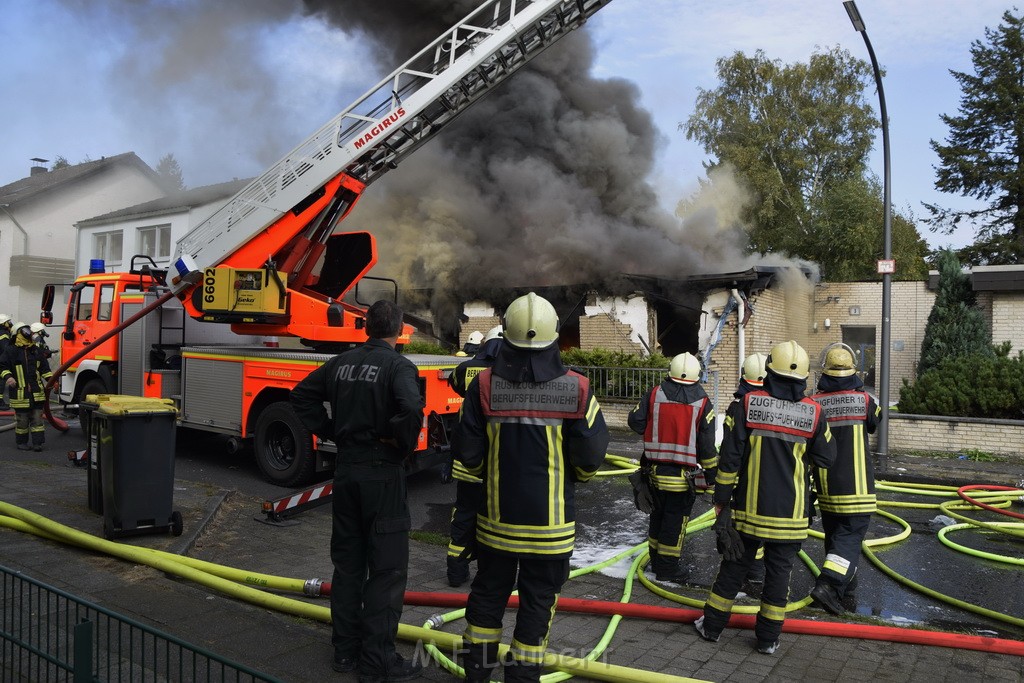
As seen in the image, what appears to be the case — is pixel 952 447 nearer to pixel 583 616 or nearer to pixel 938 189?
pixel 583 616

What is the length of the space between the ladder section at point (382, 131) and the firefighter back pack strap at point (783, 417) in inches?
235

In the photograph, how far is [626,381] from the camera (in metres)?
13.1

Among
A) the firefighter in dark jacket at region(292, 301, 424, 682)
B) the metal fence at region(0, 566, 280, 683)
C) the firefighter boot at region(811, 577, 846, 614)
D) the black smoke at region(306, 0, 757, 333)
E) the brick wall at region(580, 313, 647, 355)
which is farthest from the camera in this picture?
the brick wall at region(580, 313, 647, 355)

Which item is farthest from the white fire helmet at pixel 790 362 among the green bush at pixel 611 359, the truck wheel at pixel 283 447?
the green bush at pixel 611 359

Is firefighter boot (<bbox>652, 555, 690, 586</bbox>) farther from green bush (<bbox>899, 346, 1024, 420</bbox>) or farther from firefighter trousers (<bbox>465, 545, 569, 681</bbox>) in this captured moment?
green bush (<bbox>899, 346, 1024, 420</bbox>)

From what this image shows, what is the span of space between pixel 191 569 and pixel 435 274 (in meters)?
11.6

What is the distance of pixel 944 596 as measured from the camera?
4.62 m

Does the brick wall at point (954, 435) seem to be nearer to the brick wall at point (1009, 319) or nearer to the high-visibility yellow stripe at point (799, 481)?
the brick wall at point (1009, 319)

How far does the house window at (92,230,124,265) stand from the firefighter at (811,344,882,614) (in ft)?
81.2

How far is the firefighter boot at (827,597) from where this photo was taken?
443 centimetres

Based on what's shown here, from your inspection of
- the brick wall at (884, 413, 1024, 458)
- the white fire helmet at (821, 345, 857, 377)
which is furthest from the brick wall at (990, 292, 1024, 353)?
the white fire helmet at (821, 345, 857, 377)

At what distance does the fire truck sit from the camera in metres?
7.87

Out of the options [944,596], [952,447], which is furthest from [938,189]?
[944,596]

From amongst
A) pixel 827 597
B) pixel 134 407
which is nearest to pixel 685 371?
pixel 827 597
